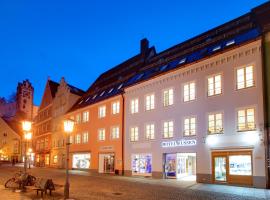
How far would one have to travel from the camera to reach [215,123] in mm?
25047

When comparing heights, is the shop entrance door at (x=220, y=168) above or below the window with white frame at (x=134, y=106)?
below

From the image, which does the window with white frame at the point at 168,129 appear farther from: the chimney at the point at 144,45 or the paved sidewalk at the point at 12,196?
the chimney at the point at 144,45

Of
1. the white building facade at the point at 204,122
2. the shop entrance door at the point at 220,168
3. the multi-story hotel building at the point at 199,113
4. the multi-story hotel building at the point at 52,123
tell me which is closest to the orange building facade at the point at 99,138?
the multi-story hotel building at the point at 199,113

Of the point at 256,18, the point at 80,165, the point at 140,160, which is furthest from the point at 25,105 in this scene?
the point at 256,18

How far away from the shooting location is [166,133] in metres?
29.4

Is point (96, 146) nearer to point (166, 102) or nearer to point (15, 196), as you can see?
point (166, 102)

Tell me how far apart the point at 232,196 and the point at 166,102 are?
13.5 metres

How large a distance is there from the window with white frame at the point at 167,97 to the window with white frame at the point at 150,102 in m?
1.68

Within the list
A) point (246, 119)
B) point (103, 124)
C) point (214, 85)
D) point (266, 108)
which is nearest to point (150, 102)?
→ point (214, 85)

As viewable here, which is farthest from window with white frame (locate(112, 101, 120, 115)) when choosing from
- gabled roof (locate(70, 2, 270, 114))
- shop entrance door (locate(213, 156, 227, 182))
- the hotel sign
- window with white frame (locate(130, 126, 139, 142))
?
shop entrance door (locate(213, 156, 227, 182))

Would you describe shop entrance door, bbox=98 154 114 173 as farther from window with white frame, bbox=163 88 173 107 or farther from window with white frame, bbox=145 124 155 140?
window with white frame, bbox=163 88 173 107

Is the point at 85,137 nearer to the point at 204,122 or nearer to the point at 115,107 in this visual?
the point at 115,107

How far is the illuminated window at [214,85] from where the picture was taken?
25.2 m

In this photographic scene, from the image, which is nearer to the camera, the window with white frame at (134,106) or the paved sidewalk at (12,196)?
the paved sidewalk at (12,196)
